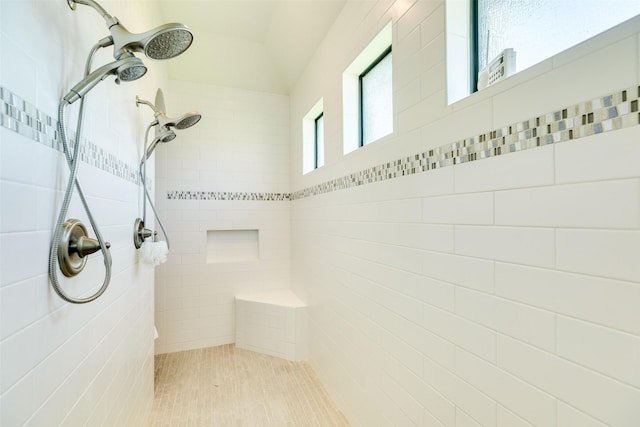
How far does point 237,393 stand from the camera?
2217 mm

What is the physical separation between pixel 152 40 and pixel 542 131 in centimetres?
114

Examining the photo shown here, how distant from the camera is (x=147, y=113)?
75.0 inches

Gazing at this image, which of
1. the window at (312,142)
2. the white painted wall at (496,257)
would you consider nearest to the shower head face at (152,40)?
the white painted wall at (496,257)

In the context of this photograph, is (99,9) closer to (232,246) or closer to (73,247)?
(73,247)

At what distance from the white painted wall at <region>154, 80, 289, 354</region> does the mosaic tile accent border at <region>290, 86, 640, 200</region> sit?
7.27ft

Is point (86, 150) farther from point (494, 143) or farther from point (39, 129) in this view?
point (494, 143)

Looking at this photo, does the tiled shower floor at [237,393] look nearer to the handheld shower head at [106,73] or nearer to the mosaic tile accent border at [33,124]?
the mosaic tile accent border at [33,124]

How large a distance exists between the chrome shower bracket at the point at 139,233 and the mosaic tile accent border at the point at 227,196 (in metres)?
1.31

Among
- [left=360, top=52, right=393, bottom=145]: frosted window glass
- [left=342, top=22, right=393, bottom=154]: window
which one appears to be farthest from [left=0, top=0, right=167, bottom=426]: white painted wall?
[left=360, top=52, right=393, bottom=145]: frosted window glass

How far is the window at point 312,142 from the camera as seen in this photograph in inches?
114

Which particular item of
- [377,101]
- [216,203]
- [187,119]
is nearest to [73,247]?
[187,119]

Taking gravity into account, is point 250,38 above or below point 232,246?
above

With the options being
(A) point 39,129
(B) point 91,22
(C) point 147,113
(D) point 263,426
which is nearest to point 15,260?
(A) point 39,129

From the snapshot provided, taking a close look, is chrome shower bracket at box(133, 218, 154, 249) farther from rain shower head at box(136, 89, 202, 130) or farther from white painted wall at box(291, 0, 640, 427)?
white painted wall at box(291, 0, 640, 427)
